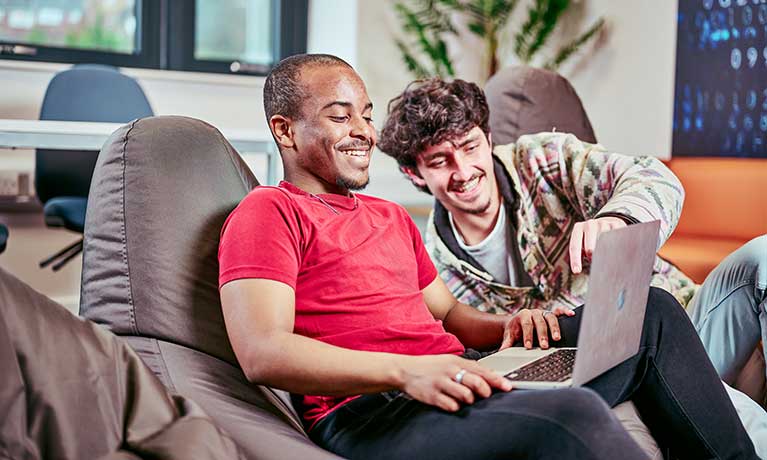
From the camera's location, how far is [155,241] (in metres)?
1.45

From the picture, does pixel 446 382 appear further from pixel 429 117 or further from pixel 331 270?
pixel 429 117

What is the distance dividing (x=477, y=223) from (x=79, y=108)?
2075mm

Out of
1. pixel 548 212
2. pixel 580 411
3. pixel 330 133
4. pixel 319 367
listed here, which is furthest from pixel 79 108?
pixel 580 411

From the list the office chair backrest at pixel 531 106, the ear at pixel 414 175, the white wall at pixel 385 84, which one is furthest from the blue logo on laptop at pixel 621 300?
the white wall at pixel 385 84

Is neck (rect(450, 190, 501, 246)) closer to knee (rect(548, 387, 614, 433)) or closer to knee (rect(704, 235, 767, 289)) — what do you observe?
knee (rect(704, 235, 767, 289))

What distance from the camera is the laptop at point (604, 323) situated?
1.13 meters

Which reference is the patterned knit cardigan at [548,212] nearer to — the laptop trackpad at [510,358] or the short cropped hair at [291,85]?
the laptop trackpad at [510,358]

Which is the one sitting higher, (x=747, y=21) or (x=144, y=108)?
(x=747, y=21)

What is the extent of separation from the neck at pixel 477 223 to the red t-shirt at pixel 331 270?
0.56m

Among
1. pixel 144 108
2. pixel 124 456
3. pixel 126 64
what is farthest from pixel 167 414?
pixel 126 64

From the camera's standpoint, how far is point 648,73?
4117mm

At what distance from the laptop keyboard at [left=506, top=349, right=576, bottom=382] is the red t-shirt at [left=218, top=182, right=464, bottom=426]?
180 millimetres

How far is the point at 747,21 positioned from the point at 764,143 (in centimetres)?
51

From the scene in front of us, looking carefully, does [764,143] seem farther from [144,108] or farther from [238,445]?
[238,445]
